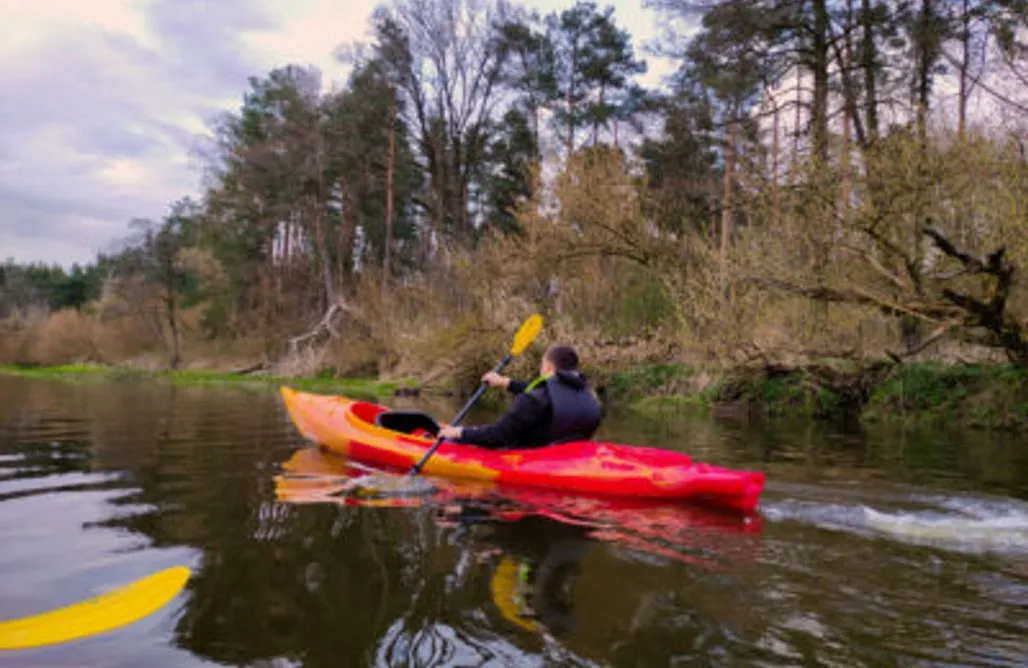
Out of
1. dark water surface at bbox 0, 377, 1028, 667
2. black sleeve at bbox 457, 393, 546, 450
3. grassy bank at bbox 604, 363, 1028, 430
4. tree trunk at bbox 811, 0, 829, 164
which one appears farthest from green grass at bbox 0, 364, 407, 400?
dark water surface at bbox 0, 377, 1028, 667

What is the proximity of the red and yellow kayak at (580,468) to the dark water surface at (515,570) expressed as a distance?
20 cm

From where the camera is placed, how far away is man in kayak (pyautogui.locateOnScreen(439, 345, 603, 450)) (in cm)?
577

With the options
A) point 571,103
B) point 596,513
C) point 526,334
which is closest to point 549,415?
point 596,513

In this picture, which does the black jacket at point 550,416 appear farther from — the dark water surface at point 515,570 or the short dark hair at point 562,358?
the dark water surface at point 515,570

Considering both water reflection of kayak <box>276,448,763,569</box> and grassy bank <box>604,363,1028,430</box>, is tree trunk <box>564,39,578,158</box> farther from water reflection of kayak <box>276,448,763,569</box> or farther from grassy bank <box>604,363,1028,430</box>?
water reflection of kayak <box>276,448,763,569</box>

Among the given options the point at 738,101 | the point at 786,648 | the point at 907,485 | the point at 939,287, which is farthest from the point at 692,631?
the point at 738,101

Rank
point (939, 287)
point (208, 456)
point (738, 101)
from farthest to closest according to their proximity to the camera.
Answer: point (738, 101), point (939, 287), point (208, 456)

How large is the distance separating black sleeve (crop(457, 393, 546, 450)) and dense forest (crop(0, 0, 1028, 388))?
17.0 ft

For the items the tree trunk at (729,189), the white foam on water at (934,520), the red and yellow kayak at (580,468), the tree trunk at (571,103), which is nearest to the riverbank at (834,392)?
the tree trunk at (729,189)

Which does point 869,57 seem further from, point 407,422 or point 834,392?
point 407,422

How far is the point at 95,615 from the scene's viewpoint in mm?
2953

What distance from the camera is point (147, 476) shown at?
6.07m

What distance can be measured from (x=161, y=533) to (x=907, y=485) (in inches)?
208

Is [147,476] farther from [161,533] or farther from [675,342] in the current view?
[675,342]
